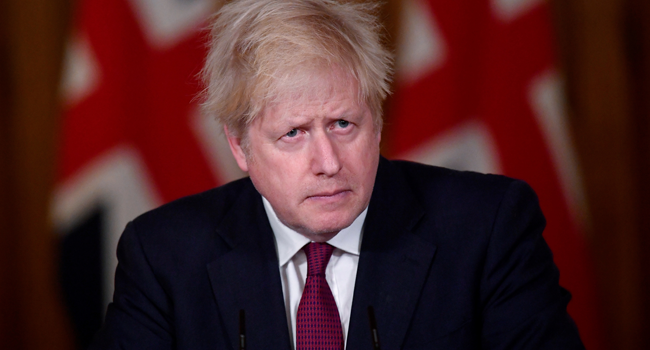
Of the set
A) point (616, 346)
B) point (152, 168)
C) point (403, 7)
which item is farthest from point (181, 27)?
point (616, 346)

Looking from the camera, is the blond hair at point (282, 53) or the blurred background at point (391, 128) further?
the blurred background at point (391, 128)

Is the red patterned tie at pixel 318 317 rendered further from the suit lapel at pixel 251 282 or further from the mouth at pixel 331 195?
the mouth at pixel 331 195

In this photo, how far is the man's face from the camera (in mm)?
1386

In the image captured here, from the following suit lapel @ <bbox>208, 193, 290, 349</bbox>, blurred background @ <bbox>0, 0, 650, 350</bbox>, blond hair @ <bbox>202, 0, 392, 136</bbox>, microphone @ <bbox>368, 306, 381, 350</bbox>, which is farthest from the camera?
blurred background @ <bbox>0, 0, 650, 350</bbox>

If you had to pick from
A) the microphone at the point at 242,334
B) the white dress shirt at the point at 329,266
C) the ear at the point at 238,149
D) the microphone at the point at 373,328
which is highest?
the ear at the point at 238,149

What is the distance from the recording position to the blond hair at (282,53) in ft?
4.60

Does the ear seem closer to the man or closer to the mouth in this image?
the man

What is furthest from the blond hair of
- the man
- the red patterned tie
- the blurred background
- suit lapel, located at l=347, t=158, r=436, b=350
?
the blurred background

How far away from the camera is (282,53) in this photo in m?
1.41

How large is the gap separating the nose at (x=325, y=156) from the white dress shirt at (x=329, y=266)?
0.26 metres

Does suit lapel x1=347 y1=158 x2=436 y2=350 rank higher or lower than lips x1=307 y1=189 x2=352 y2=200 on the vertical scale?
lower

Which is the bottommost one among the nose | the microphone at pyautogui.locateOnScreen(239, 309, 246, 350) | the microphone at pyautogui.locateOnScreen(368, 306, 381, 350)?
the microphone at pyautogui.locateOnScreen(368, 306, 381, 350)

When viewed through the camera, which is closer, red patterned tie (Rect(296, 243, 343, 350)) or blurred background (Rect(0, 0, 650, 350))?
red patterned tie (Rect(296, 243, 343, 350))

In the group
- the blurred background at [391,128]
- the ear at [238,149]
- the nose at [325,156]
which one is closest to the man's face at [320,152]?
the nose at [325,156]
